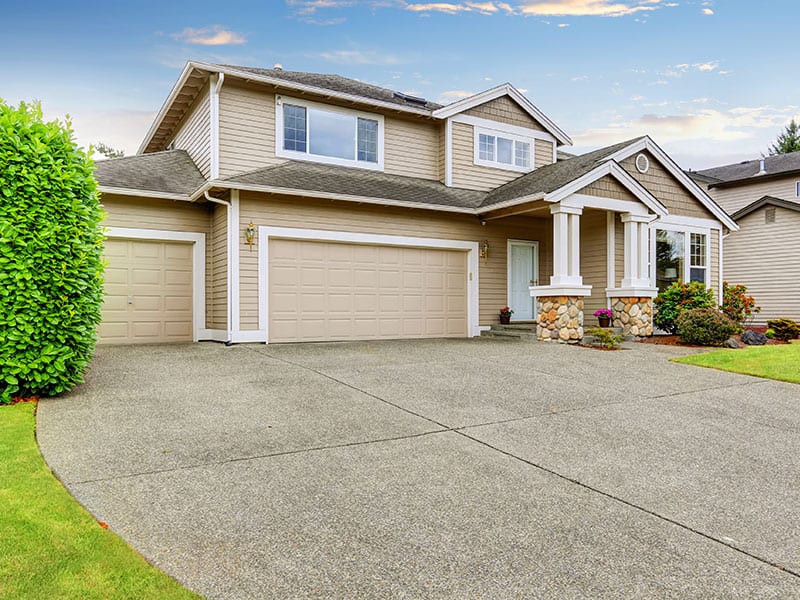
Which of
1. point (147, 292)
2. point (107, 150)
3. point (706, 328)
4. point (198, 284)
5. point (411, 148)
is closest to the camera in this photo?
point (706, 328)

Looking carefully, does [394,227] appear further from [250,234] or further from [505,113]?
[505,113]

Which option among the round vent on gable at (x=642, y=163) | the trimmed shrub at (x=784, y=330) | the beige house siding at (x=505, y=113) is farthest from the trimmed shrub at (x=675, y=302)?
the beige house siding at (x=505, y=113)

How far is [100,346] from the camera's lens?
10.6 m

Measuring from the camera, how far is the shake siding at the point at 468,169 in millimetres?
13938

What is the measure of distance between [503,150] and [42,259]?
12042 mm

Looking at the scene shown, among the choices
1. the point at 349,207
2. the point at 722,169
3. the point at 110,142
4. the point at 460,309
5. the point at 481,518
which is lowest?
the point at 481,518

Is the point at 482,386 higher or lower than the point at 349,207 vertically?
lower

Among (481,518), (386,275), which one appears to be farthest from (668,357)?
(481,518)

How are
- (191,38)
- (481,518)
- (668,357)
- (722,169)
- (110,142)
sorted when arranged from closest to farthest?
1. (481,518)
2. (668,357)
3. (191,38)
4. (722,169)
5. (110,142)

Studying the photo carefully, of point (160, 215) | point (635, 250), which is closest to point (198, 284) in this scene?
point (160, 215)

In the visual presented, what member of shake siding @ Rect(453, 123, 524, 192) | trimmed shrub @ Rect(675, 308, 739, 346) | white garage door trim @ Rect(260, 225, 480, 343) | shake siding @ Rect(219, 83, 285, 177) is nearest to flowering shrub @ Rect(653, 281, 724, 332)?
trimmed shrub @ Rect(675, 308, 739, 346)

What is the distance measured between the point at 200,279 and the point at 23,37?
28.6 feet

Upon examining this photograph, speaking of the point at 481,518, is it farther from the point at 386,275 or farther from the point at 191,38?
the point at 191,38

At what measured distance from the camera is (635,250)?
12398 mm
